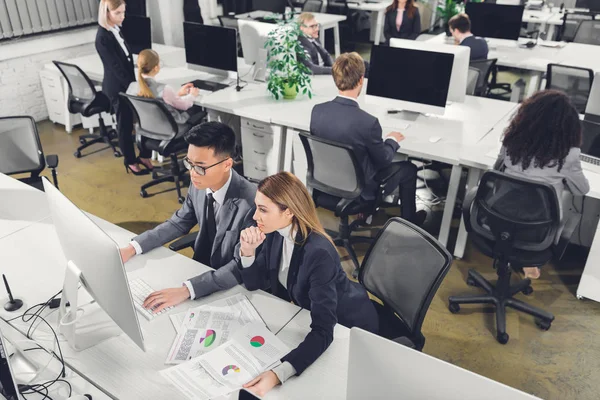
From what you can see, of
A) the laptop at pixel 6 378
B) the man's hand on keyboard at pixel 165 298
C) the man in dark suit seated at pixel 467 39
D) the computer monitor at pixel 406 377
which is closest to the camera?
the computer monitor at pixel 406 377

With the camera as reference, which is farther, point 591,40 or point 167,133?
point 591,40

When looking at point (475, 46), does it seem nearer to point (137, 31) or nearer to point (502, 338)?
point (502, 338)

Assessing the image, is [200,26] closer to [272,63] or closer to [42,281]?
[272,63]

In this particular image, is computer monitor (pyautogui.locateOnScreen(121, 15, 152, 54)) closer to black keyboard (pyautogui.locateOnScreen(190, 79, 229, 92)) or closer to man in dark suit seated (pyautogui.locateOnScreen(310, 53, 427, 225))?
black keyboard (pyautogui.locateOnScreen(190, 79, 229, 92))

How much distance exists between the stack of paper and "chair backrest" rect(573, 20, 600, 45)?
5.36 metres

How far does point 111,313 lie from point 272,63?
2.83 m

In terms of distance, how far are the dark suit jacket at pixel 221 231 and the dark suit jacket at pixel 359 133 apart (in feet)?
2.95

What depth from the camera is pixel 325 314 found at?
5.86ft

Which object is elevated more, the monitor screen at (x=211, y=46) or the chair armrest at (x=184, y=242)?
the monitor screen at (x=211, y=46)

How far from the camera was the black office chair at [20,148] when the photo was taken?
320 centimetres

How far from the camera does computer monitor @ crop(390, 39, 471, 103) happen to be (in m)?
3.62

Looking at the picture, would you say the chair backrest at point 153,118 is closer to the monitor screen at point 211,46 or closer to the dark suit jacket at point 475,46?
the monitor screen at point 211,46

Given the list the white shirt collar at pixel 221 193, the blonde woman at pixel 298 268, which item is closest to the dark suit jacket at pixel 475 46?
the white shirt collar at pixel 221 193

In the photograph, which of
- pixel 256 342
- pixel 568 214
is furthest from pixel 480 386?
pixel 568 214
